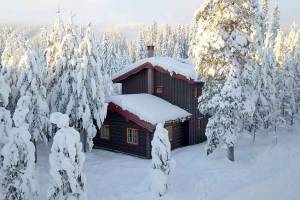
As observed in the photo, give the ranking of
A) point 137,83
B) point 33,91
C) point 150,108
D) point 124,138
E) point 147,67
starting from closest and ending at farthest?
point 33,91, point 150,108, point 124,138, point 147,67, point 137,83

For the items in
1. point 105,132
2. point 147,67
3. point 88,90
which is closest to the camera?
point 88,90

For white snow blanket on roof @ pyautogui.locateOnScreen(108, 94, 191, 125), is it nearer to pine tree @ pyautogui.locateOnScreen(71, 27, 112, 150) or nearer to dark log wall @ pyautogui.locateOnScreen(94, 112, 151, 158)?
dark log wall @ pyautogui.locateOnScreen(94, 112, 151, 158)

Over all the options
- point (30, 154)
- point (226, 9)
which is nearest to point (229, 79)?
point (226, 9)

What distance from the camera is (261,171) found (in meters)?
23.6

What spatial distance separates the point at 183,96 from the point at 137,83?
4925mm

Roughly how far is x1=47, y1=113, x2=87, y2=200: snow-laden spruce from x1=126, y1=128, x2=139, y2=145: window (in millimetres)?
12028

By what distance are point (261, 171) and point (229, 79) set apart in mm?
6290

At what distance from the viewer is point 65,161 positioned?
48.4 feet

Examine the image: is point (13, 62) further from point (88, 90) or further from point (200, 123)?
point (200, 123)

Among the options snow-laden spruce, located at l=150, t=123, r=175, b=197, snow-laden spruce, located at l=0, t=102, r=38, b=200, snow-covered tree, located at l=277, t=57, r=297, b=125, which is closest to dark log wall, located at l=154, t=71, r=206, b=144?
snow-laden spruce, located at l=150, t=123, r=175, b=197

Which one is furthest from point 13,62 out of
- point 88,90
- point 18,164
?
point 18,164

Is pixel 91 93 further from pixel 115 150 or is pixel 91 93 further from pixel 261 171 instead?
pixel 261 171

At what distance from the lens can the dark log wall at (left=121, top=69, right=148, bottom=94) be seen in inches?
1303

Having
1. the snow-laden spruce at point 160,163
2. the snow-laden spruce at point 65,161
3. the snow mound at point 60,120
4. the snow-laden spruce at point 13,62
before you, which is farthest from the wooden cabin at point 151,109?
the snow mound at point 60,120
